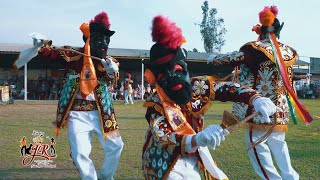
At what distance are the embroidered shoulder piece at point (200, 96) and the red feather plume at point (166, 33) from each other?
0.43 m

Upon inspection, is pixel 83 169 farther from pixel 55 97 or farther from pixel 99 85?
pixel 55 97

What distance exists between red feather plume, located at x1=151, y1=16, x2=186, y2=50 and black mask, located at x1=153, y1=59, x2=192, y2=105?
0.14m

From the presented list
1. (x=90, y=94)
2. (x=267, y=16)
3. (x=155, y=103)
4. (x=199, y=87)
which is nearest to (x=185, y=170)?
(x=155, y=103)

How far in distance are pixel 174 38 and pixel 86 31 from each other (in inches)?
109

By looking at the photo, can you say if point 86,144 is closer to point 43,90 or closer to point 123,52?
point 43,90

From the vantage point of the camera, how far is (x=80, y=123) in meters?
5.25

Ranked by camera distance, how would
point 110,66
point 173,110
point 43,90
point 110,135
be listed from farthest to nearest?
point 43,90 < point 110,135 < point 110,66 < point 173,110

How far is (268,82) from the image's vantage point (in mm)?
5000

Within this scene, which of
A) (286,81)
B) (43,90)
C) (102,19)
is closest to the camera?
(286,81)

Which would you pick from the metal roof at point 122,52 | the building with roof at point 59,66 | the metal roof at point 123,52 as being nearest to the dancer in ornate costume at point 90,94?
the metal roof at point 123,52

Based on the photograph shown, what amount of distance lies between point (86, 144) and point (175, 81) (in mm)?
2436

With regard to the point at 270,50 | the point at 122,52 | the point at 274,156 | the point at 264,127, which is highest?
the point at 122,52

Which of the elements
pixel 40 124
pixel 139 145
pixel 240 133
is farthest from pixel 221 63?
pixel 40 124

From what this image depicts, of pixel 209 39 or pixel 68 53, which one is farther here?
pixel 209 39
